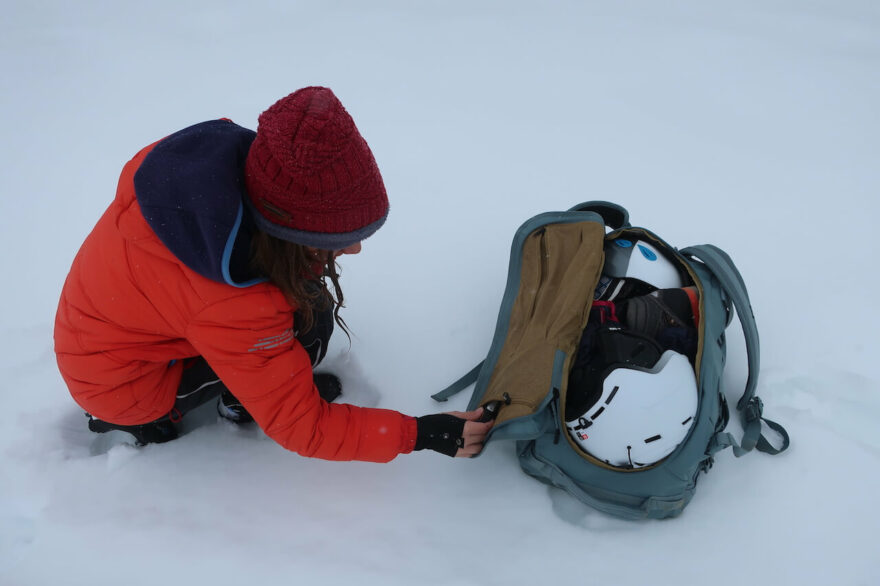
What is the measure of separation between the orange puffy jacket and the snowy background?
0.25 m

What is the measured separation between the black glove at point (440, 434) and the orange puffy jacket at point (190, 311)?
0.9 inches

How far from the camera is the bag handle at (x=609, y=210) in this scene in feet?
4.99

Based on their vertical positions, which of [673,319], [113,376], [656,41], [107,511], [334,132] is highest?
[656,41]

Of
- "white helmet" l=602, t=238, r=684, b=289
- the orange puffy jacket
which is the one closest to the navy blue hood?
the orange puffy jacket

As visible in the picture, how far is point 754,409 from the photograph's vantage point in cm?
133

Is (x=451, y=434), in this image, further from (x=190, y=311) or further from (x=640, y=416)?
(x=190, y=311)

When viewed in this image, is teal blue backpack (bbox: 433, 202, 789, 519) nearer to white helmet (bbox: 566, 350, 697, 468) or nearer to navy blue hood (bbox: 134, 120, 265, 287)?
white helmet (bbox: 566, 350, 697, 468)

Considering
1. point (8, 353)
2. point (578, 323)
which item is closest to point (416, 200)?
point (578, 323)

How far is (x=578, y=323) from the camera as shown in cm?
129

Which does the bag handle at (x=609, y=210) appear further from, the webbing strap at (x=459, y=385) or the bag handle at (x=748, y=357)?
the webbing strap at (x=459, y=385)

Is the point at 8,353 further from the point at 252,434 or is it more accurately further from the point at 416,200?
the point at 416,200

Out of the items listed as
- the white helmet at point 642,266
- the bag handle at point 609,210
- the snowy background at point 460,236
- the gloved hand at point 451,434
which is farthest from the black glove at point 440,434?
the bag handle at point 609,210

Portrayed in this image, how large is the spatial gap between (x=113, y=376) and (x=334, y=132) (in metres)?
0.67

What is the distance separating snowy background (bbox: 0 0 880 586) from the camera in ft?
3.92
